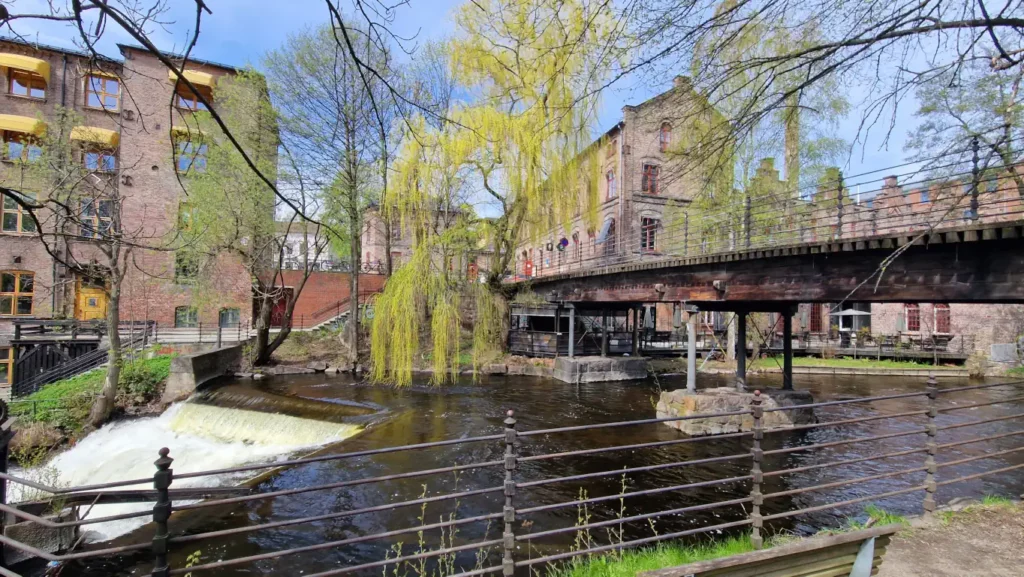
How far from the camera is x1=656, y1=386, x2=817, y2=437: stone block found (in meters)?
11.7

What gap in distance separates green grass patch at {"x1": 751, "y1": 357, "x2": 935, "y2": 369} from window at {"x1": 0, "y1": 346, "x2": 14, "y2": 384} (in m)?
30.0

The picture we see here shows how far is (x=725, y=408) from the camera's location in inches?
483

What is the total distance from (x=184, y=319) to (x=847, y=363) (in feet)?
110

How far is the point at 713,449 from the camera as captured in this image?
1070 cm

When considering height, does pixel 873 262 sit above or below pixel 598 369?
above

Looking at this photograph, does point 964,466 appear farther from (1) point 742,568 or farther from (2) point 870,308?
(2) point 870,308

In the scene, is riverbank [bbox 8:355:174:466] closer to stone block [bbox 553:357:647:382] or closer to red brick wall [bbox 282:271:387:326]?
red brick wall [bbox 282:271:387:326]

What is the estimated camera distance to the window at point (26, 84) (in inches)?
836

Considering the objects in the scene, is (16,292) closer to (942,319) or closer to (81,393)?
(81,393)

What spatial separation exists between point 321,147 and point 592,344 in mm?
14858

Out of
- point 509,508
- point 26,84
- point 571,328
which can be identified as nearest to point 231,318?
point 26,84

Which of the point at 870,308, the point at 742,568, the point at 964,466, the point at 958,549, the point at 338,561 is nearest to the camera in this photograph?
the point at 742,568

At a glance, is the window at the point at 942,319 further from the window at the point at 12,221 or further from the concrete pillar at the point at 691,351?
the window at the point at 12,221

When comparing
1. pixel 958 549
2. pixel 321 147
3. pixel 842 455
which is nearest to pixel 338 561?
pixel 958 549
